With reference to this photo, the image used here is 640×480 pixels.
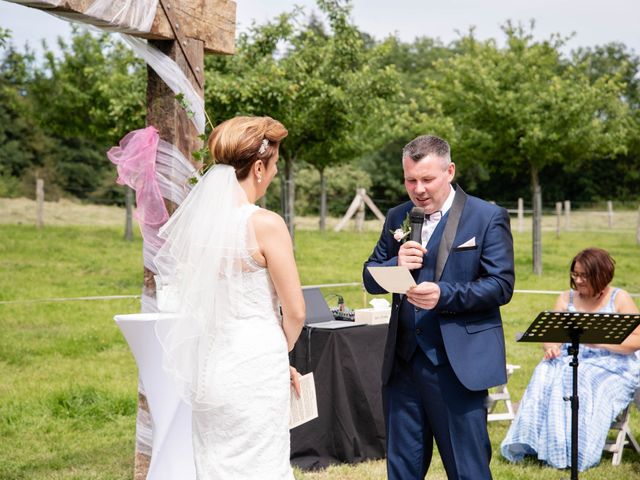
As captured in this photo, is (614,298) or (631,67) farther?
(631,67)

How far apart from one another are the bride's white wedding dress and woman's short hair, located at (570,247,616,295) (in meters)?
3.44

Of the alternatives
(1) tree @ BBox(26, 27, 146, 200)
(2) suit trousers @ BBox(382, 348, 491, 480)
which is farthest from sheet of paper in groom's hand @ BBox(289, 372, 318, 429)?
(1) tree @ BBox(26, 27, 146, 200)

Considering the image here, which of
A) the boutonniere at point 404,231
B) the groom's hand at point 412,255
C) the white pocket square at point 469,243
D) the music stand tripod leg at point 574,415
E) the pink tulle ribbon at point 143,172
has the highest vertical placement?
the pink tulle ribbon at point 143,172

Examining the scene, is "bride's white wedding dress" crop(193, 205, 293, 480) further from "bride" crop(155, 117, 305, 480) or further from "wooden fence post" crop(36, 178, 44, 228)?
"wooden fence post" crop(36, 178, 44, 228)

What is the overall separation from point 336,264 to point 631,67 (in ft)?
161

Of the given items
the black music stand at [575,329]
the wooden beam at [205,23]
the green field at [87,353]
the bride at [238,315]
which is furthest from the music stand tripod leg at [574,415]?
the wooden beam at [205,23]

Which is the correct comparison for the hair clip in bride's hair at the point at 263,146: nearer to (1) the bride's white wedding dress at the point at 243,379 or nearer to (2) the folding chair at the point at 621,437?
(1) the bride's white wedding dress at the point at 243,379

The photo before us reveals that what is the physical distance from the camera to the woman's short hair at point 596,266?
20.5 feet

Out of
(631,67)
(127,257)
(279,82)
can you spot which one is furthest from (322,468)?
(631,67)

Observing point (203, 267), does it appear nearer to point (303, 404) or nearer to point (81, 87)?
point (303, 404)

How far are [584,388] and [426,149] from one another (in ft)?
11.1

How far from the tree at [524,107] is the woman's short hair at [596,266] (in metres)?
11.6

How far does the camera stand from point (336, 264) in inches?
743

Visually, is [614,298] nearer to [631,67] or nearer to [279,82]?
[279,82]
